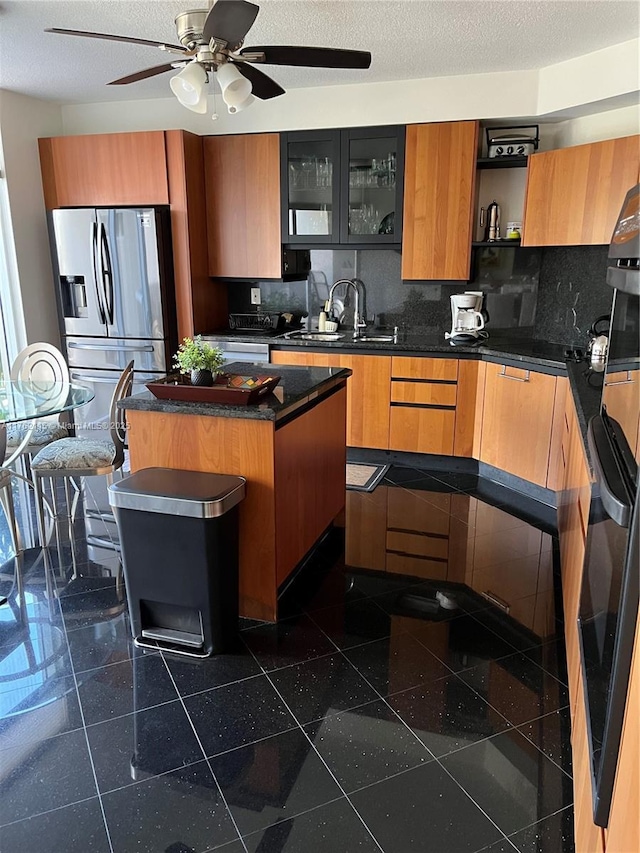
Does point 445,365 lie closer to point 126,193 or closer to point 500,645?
point 500,645

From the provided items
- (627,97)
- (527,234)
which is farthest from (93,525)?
(627,97)

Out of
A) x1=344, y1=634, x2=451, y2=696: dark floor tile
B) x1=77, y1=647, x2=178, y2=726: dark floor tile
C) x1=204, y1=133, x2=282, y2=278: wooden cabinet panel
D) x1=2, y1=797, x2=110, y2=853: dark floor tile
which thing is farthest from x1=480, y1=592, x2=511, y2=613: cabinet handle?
x1=204, y1=133, x2=282, y2=278: wooden cabinet panel

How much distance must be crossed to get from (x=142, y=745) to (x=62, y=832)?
13.4 inches

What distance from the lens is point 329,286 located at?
16.9ft

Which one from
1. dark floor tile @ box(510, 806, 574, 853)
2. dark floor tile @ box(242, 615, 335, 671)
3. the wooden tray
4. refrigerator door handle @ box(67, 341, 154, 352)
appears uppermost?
the wooden tray

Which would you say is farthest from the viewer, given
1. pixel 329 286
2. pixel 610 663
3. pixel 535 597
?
pixel 329 286

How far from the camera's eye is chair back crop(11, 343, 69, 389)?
3.95 metres

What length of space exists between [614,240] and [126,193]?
155 inches

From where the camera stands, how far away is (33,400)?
3363mm

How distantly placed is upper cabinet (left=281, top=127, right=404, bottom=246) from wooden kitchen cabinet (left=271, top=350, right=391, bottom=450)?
Result: 869 millimetres

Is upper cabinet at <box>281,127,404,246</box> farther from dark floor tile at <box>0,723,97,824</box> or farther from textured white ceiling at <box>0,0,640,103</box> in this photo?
dark floor tile at <box>0,723,97,824</box>

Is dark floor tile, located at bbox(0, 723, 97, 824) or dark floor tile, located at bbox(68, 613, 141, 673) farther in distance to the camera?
dark floor tile, located at bbox(68, 613, 141, 673)

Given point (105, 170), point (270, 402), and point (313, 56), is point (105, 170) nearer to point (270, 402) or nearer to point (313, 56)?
point (313, 56)

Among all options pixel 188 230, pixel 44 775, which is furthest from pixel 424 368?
pixel 44 775
